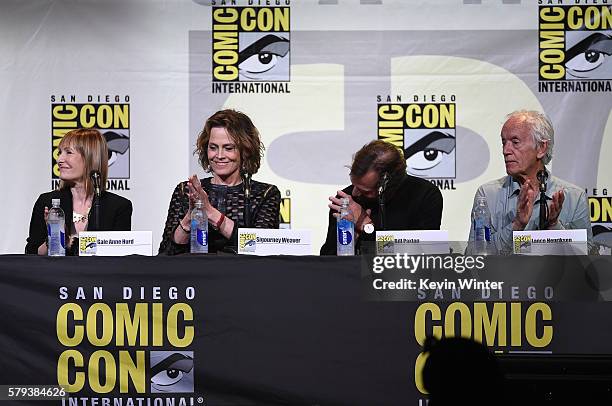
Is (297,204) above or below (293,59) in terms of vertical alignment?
below

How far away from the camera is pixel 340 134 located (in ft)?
17.8

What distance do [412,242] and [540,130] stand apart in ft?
4.99

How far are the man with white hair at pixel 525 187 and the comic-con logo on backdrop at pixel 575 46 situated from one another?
0.37 m

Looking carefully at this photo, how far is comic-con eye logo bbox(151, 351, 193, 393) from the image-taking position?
3646mm

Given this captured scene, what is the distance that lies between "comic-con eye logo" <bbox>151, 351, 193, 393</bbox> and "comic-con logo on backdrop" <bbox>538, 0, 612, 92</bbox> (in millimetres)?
2765

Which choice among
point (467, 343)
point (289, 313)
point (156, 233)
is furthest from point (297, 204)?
point (467, 343)

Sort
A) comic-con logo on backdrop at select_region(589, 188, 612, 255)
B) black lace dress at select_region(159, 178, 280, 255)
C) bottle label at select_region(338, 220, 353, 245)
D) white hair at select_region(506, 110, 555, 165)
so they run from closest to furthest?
bottle label at select_region(338, 220, 353, 245), black lace dress at select_region(159, 178, 280, 255), white hair at select_region(506, 110, 555, 165), comic-con logo on backdrop at select_region(589, 188, 612, 255)

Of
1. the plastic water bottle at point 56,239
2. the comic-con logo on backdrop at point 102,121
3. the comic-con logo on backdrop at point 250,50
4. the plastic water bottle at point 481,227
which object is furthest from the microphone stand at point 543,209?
the comic-con logo on backdrop at point 102,121

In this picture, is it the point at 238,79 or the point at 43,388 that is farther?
the point at 238,79

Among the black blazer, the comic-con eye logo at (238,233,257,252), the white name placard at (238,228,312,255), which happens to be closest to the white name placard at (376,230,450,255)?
the white name placard at (238,228,312,255)

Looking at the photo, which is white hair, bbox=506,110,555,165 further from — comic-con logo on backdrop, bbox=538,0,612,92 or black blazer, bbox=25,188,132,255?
black blazer, bbox=25,188,132,255

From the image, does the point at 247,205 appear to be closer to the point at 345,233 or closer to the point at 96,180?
the point at 345,233

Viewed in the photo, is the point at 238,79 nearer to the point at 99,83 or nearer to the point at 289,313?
the point at 99,83

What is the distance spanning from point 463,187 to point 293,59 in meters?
1.17
